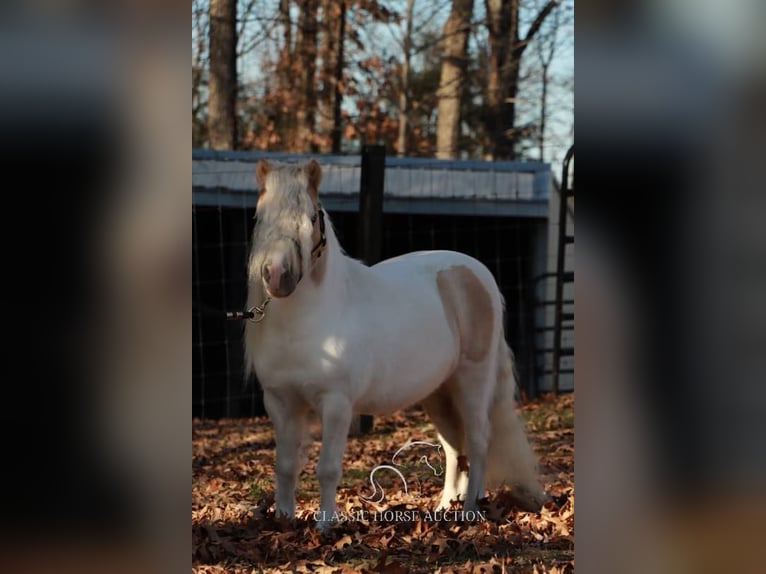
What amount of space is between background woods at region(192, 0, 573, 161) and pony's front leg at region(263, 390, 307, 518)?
4.72 metres

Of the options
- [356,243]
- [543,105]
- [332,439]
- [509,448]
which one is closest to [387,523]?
[332,439]

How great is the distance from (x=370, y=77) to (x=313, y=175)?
7.00 metres

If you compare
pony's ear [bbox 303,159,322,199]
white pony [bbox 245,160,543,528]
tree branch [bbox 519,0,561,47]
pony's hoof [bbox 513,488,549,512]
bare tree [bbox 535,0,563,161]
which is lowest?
pony's hoof [bbox 513,488,549,512]

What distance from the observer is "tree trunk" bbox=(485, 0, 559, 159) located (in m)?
8.73

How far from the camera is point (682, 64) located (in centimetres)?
263

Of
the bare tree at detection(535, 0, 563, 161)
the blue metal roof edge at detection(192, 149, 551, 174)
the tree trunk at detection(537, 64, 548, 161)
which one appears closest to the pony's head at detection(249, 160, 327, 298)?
the blue metal roof edge at detection(192, 149, 551, 174)

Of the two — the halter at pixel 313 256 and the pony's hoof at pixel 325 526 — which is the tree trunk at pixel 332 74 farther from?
the pony's hoof at pixel 325 526

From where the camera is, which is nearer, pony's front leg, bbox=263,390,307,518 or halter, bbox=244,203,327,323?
halter, bbox=244,203,327,323

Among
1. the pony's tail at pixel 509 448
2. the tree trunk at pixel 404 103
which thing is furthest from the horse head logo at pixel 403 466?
the tree trunk at pixel 404 103

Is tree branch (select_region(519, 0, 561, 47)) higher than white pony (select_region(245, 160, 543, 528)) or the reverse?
higher

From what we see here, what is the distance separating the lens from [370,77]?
416 inches

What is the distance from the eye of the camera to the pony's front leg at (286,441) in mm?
3986

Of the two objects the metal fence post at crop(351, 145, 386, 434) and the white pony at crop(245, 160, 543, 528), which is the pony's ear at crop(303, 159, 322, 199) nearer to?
the white pony at crop(245, 160, 543, 528)

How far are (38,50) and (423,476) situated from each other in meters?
2.27
